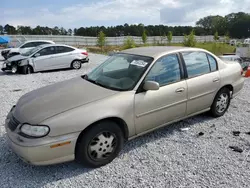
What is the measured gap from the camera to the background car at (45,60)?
10164 mm

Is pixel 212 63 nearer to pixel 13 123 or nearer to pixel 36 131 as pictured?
pixel 36 131

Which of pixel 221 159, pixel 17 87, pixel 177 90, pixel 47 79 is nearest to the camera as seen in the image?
pixel 221 159

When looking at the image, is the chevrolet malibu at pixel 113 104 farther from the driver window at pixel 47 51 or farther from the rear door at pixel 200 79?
the driver window at pixel 47 51

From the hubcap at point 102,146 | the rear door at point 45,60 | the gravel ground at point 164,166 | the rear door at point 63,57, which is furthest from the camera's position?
the rear door at point 63,57

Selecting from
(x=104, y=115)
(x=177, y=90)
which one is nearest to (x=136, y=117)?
(x=104, y=115)

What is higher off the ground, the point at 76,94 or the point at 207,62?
the point at 207,62

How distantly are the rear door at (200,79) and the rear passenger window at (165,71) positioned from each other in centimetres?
23

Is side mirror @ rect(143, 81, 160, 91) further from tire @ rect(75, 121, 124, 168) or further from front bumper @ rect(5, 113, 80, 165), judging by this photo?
front bumper @ rect(5, 113, 80, 165)

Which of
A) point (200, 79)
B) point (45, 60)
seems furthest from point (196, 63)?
point (45, 60)

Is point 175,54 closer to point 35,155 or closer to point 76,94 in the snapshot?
point 76,94

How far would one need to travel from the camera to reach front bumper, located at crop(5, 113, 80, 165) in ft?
8.04

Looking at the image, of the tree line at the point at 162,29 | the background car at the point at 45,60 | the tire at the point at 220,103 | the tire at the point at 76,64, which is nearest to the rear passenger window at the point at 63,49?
the background car at the point at 45,60

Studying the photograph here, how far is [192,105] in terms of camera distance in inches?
147

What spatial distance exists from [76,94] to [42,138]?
0.82 metres
